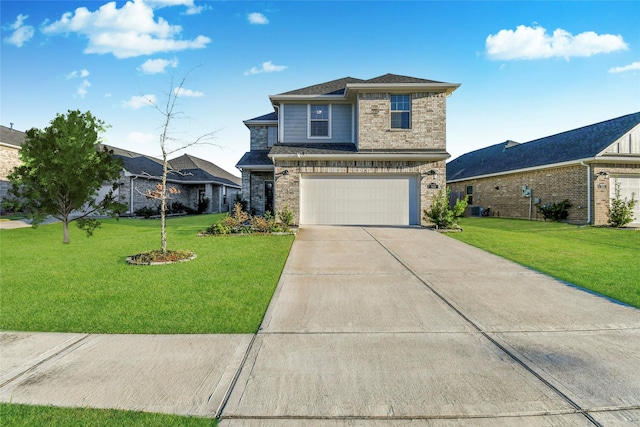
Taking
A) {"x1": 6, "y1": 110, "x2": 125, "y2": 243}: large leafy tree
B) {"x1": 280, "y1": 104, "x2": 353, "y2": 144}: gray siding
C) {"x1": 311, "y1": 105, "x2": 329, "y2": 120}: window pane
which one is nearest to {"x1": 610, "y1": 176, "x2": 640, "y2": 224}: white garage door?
{"x1": 280, "y1": 104, "x2": 353, "y2": 144}: gray siding

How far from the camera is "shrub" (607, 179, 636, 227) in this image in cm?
1379

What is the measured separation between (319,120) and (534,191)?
43.3 feet

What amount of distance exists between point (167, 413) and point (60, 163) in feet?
33.3

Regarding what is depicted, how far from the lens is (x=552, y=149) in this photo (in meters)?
17.8

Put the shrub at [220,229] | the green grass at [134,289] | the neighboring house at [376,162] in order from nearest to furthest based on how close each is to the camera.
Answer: the green grass at [134,289]
the shrub at [220,229]
the neighboring house at [376,162]

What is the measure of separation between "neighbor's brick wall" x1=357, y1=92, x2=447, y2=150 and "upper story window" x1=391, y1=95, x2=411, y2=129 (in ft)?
0.57

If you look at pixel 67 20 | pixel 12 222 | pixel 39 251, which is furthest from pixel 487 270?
pixel 12 222

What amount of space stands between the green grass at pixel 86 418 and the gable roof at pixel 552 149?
732 inches

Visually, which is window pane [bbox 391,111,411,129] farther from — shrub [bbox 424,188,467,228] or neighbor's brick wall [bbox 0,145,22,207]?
neighbor's brick wall [bbox 0,145,22,207]

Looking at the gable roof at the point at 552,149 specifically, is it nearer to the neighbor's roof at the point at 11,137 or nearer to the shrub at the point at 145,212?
the shrub at the point at 145,212

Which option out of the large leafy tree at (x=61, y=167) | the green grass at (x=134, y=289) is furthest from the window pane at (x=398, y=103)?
the large leafy tree at (x=61, y=167)

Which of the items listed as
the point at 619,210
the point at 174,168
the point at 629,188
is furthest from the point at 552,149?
the point at 174,168

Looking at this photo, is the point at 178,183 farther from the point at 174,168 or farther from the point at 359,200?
the point at 359,200

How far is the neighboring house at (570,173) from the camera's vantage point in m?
14.4
